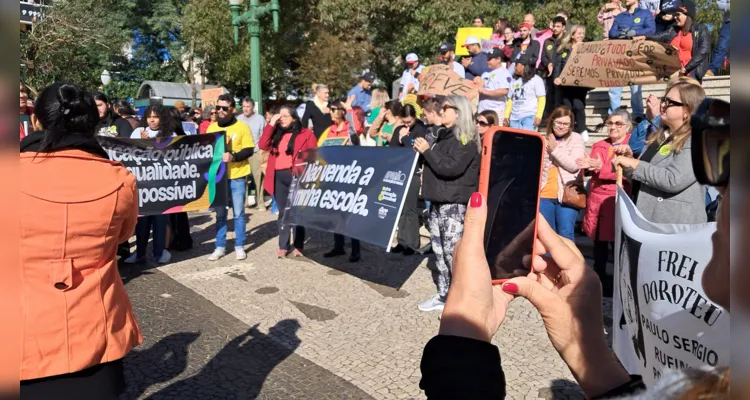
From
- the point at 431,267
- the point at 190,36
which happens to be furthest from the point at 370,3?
the point at 431,267

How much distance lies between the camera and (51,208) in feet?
6.99

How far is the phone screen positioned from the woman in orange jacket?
5.12 feet

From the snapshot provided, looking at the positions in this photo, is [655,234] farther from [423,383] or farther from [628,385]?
[423,383]

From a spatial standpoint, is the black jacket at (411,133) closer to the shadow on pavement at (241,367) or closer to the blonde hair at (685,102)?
the shadow on pavement at (241,367)

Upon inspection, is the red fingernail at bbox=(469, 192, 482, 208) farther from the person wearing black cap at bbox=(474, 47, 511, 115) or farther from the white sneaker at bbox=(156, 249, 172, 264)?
the person wearing black cap at bbox=(474, 47, 511, 115)

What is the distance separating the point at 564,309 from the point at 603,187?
169 inches

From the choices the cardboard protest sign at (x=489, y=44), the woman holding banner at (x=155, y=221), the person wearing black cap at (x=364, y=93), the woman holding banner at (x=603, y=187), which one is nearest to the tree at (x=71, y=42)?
the woman holding banner at (x=155, y=221)

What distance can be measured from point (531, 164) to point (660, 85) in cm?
1069

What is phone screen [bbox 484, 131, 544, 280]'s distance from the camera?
158 centimetres

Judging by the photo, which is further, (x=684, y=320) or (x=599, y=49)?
(x=599, y=49)

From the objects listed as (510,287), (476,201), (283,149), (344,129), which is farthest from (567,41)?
(476,201)

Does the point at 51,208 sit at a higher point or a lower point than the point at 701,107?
lower

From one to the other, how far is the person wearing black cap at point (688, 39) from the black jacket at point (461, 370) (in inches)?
313

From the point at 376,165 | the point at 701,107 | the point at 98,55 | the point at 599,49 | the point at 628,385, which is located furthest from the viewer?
the point at 98,55
